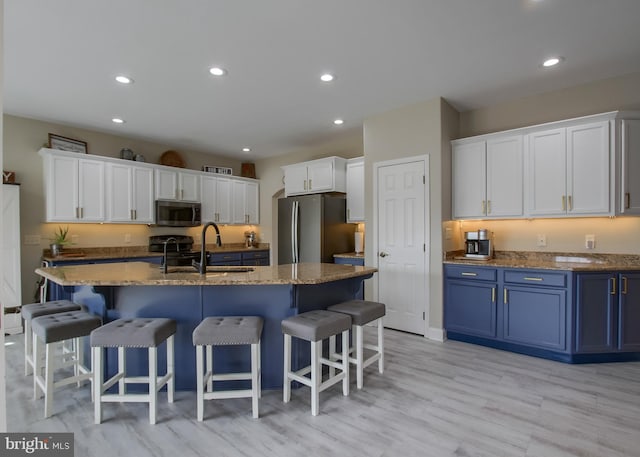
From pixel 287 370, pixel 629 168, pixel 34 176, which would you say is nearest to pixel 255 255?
pixel 34 176

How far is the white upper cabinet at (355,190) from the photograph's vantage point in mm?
5074

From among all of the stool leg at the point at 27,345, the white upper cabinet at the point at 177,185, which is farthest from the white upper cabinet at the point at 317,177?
the stool leg at the point at 27,345

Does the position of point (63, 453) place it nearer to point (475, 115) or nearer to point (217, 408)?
point (217, 408)

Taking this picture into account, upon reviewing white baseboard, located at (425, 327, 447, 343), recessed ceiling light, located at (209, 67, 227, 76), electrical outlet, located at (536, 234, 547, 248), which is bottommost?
white baseboard, located at (425, 327, 447, 343)

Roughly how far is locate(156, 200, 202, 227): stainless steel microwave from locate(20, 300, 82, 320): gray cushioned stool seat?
2.64m

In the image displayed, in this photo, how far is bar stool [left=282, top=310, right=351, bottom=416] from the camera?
7.61ft

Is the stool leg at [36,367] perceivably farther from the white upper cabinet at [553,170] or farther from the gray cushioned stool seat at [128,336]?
the white upper cabinet at [553,170]

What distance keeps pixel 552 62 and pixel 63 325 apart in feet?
14.7

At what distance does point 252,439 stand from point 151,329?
0.93m

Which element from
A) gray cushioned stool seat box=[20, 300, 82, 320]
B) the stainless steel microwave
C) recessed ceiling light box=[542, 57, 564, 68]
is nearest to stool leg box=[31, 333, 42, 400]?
gray cushioned stool seat box=[20, 300, 82, 320]

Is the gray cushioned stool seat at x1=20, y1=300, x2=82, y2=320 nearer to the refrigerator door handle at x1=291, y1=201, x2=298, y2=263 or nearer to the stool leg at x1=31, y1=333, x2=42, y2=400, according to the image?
the stool leg at x1=31, y1=333, x2=42, y2=400

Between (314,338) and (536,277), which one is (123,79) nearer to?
(314,338)

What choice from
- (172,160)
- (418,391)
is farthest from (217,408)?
(172,160)

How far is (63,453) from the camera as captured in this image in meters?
1.85
